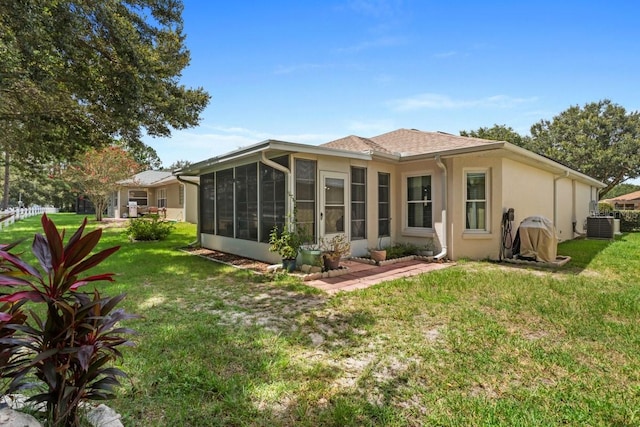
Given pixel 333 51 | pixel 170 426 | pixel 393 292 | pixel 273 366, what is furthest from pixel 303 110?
pixel 170 426

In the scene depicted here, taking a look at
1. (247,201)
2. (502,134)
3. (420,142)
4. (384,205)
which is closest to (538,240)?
(384,205)

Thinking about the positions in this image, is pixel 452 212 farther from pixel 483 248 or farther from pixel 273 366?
pixel 273 366

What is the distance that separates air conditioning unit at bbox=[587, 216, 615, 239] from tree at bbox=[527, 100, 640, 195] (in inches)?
438

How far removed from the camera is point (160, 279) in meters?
6.32

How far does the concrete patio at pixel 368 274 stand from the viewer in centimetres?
577

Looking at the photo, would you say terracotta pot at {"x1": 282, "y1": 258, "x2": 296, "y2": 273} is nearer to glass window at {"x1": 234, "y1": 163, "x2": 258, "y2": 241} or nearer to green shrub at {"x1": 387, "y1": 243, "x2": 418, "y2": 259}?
glass window at {"x1": 234, "y1": 163, "x2": 258, "y2": 241}

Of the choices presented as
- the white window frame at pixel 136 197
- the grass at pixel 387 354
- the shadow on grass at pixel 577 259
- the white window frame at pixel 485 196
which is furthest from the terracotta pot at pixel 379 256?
the white window frame at pixel 136 197

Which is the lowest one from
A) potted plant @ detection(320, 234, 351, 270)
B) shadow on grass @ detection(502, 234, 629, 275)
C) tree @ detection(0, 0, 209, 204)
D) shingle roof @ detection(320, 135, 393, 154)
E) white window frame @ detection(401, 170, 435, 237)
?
shadow on grass @ detection(502, 234, 629, 275)

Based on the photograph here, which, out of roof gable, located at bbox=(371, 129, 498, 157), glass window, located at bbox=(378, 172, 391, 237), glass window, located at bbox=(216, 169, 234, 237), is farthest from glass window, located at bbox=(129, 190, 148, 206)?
glass window, located at bbox=(378, 172, 391, 237)

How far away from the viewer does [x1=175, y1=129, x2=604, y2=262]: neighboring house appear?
24.1ft

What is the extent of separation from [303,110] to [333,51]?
310cm

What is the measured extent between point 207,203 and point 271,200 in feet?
13.4

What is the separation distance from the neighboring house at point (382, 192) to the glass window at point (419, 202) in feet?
0.09

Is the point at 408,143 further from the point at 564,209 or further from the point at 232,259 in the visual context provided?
the point at 564,209
